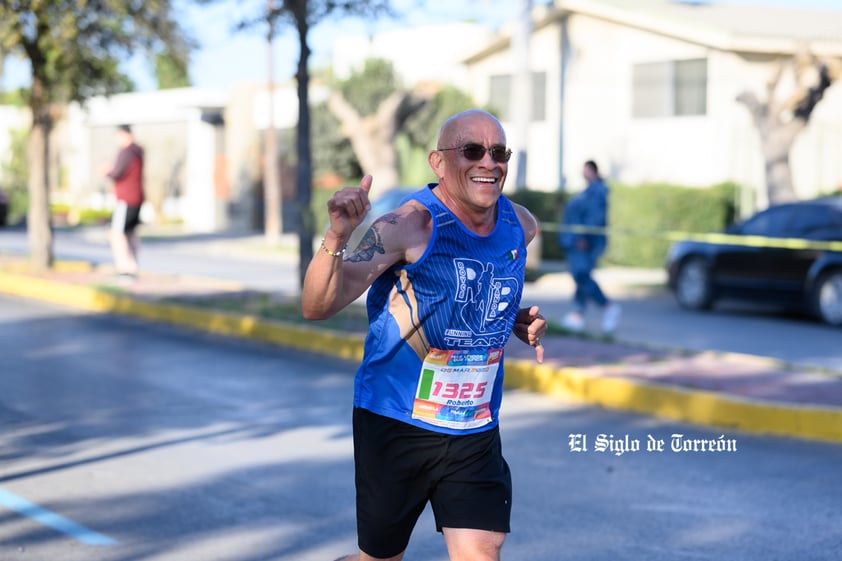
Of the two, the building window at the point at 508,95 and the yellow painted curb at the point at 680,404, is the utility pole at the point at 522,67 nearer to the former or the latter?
the building window at the point at 508,95

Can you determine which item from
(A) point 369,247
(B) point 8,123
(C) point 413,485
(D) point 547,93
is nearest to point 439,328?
(A) point 369,247

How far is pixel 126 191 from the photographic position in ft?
53.9

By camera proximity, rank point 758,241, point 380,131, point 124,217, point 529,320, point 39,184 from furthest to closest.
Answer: point 380,131 → point 39,184 → point 124,217 → point 758,241 → point 529,320

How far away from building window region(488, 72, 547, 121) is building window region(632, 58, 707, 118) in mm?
2894

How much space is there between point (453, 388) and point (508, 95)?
27577 millimetres

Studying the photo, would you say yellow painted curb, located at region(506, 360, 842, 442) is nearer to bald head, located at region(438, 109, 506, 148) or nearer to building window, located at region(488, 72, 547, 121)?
bald head, located at region(438, 109, 506, 148)

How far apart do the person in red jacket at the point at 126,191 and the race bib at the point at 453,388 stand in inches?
507

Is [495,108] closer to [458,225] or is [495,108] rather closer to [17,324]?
[17,324]

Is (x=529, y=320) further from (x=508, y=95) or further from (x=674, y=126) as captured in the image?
(x=508, y=95)

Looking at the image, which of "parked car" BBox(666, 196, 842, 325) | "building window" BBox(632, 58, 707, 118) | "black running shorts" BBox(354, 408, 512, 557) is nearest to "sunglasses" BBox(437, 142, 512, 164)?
"black running shorts" BBox(354, 408, 512, 557)

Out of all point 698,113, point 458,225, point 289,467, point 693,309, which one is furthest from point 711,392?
point 698,113

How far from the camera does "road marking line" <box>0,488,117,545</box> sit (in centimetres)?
579

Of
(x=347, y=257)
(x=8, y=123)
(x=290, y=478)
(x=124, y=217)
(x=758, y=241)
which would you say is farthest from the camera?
(x=8, y=123)

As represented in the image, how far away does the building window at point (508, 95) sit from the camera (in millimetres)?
30219
